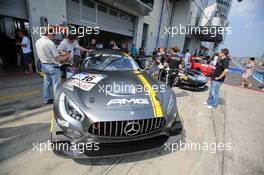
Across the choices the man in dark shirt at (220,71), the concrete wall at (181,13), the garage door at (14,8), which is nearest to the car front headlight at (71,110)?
the man in dark shirt at (220,71)

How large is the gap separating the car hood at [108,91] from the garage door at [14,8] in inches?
176

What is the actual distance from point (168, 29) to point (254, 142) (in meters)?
14.9

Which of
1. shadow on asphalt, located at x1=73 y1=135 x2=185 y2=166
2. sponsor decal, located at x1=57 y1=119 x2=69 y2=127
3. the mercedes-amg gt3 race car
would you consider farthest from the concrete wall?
sponsor decal, located at x1=57 y1=119 x2=69 y2=127

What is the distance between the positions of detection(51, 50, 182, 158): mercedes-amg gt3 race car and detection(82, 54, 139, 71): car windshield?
64 cm

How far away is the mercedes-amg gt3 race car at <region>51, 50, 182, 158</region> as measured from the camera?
151 cm

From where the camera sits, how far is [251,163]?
2092 millimetres

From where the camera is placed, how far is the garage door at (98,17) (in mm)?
6685

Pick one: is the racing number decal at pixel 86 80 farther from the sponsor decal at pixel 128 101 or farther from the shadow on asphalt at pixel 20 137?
the shadow on asphalt at pixel 20 137

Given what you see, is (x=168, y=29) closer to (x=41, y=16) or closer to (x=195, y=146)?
(x=41, y=16)

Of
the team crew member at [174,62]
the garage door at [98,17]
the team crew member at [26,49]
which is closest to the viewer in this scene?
the team crew member at [174,62]

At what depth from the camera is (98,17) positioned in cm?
794

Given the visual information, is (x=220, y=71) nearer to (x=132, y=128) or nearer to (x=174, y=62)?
(x=174, y=62)

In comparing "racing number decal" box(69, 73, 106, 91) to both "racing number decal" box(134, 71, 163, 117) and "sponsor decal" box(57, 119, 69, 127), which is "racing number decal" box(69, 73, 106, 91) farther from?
"racing number decal" box(134, 71, 163, 117)

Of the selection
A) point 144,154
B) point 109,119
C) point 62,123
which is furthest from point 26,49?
point 144,154
